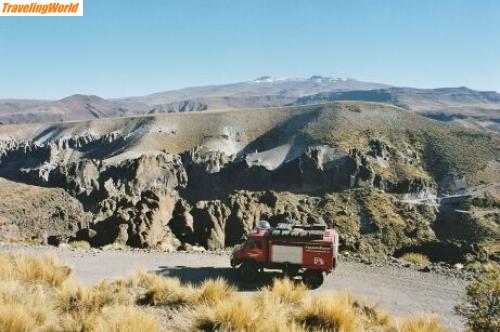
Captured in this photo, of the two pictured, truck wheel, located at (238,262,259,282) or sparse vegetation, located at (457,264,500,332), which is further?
truck wheel, located at (238,262,259,282)

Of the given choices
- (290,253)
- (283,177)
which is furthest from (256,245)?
(283,177)

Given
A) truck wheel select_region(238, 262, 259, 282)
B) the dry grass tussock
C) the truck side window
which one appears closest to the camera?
the dry grass tussock

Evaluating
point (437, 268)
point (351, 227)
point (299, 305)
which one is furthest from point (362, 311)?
point (351, 227)

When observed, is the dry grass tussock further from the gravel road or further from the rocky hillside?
the rocky hillside

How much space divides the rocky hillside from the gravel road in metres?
7.45

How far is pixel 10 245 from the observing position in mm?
23500

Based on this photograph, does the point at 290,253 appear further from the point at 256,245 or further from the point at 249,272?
the point at 249,272

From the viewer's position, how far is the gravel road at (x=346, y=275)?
586 inches

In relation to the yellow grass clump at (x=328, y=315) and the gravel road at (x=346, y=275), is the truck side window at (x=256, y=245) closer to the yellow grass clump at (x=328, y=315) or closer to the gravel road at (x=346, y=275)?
the gravel road at (x=346, y=275)

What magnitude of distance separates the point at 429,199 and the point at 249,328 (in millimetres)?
78334

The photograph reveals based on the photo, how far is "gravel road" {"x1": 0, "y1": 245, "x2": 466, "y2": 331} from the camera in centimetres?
1487

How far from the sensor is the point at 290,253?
17.0 meters

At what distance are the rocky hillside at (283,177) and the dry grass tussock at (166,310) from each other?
1765cm

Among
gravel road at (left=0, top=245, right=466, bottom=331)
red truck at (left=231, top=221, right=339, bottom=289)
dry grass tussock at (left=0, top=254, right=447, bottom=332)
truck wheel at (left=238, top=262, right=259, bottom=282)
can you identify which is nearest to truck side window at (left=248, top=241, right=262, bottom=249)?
red truck at (left=231, top=221, right=339, bottom=289)
